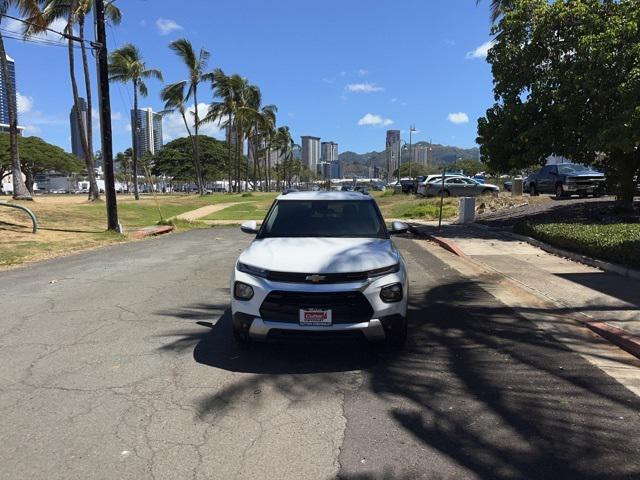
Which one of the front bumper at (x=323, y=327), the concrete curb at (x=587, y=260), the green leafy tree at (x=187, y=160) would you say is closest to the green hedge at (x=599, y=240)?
the concrete curb at (x=587, y=260)

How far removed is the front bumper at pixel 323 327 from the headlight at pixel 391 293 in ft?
0.10

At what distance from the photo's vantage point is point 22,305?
7.64 m

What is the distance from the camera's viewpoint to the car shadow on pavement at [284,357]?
4.94 m

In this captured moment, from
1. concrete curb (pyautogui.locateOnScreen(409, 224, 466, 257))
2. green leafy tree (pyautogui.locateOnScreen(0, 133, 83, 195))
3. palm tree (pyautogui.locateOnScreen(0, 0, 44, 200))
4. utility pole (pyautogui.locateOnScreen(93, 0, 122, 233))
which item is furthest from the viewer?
green leafy tree (pyautogui.locateOnScreen(0, 133, 83, 195))

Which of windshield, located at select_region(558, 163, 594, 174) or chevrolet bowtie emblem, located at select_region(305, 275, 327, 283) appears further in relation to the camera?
windshield, located at select_region(558, 163, 594, 174)

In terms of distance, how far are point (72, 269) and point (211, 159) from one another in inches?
3242

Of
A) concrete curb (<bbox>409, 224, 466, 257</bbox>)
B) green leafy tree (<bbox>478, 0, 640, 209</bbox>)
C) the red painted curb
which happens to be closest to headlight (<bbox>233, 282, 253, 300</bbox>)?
the red painted curb

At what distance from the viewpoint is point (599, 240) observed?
33.9ft

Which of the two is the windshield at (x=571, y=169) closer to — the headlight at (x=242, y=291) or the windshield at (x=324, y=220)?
the windshield at (x=324, y=220)

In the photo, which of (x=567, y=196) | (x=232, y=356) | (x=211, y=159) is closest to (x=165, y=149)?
(x=211, y=159)

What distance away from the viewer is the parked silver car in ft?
106

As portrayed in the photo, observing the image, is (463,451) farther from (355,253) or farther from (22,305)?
(22,305)

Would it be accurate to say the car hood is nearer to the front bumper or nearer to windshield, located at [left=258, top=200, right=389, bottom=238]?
the front bumper

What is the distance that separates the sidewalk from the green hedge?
1.10 feet
